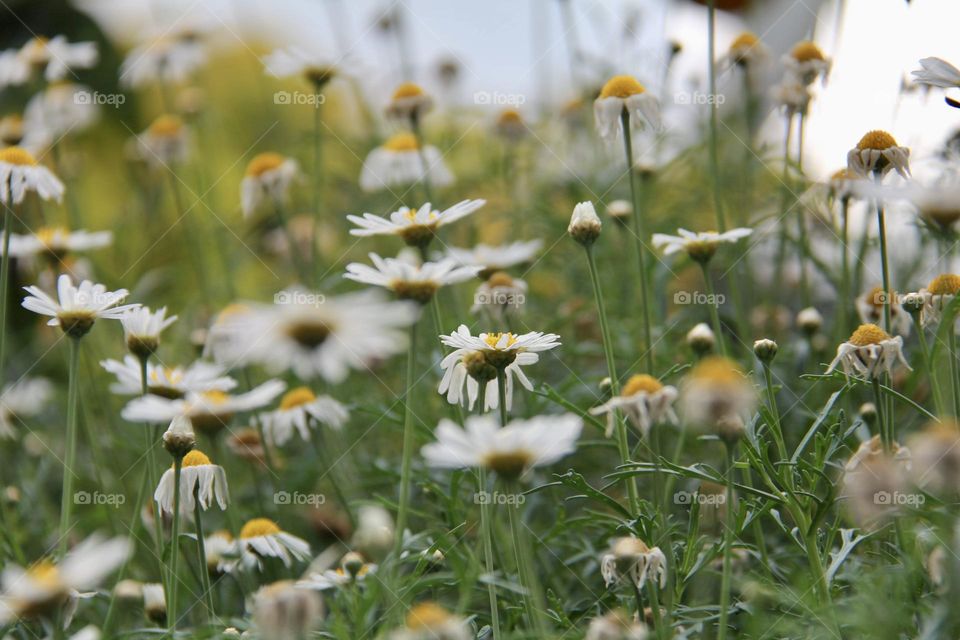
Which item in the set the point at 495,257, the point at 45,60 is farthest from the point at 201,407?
the point at 45,60

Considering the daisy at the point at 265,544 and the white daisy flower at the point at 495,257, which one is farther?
the white daisy flower at the point at 495,257

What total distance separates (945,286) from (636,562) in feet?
1.48

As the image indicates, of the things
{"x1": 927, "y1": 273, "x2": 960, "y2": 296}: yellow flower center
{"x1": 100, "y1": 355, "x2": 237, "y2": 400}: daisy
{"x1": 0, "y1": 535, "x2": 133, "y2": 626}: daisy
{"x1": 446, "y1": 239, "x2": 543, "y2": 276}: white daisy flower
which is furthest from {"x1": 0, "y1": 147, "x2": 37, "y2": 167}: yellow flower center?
{"x1": 927, "y1": 273, "x2": 960, "y2": 296}: yellow flower center

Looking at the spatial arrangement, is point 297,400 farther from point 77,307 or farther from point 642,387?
point 642,387

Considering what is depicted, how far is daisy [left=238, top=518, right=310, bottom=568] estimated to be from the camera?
1.11 meters

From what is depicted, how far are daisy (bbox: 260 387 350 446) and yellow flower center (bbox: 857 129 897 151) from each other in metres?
0.73

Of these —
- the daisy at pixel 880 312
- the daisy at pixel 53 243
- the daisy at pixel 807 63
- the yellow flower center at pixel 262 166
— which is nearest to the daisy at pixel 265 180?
the yellow flower center at pixel 262 166

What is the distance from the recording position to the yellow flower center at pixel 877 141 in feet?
3.45

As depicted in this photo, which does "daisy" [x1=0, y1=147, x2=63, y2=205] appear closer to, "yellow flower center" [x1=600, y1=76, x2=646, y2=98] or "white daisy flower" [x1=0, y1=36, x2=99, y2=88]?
"white daisy flower" [x1=0, y1=36, x2=99, y2=88]

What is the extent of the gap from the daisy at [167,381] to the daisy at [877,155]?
2.35 feet

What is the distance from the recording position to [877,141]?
1052 mm

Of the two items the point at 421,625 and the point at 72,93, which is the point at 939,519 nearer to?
the point at 421,625

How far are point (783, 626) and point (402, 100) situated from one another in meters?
1.09

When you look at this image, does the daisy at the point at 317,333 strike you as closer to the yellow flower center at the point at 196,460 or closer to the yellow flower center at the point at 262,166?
the yellow flower center at the point at 196,460
